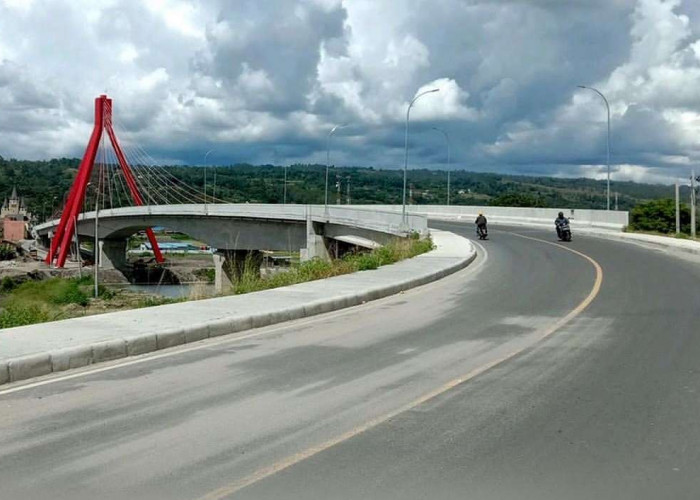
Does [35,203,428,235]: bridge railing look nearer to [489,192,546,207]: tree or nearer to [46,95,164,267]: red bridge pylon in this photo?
[46,95,164,267]: red bridge pylon

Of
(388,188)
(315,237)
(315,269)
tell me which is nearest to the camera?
(315,269)

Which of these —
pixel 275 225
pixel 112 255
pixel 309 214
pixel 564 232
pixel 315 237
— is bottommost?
pixel 112 255

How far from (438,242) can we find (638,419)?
27.0 m

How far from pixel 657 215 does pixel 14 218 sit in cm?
12937

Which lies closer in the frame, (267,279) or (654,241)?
(267,279)

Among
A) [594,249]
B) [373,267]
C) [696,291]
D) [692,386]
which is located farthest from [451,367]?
[594,249]

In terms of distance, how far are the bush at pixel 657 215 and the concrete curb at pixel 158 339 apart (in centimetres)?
5568

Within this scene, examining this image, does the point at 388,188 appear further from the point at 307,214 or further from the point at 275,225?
the point at 307,214

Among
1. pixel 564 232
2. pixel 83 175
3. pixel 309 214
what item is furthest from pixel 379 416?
pixel 83 175

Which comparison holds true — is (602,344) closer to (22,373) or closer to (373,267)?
(22,373)

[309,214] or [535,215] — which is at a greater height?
[535,215]

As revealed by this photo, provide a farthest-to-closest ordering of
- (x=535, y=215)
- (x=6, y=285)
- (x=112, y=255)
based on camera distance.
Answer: (x=112, y=255) < (x=6, y=285) < (x=535, y=215)

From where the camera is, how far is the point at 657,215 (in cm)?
7425

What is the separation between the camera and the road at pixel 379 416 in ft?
18.2
